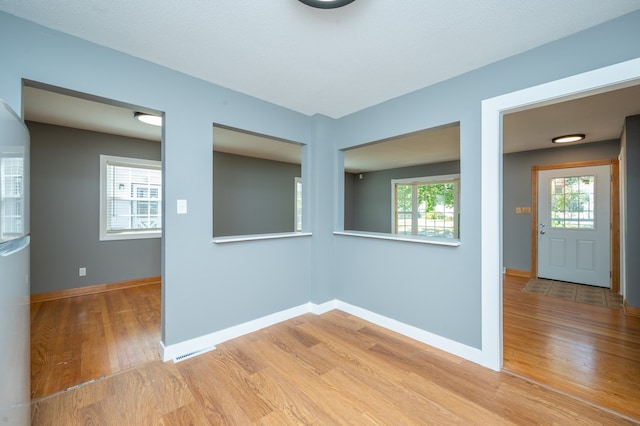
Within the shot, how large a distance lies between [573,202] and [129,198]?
7.46 m

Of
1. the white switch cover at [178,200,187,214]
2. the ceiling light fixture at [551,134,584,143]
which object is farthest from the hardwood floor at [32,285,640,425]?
the ceiling light fixture at [551,134,584,143]

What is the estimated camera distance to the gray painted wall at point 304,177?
5.88ft

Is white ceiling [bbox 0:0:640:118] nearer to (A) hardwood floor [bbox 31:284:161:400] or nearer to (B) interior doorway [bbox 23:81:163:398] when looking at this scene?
(B) interior doorway [bbox 23:81:163:398]

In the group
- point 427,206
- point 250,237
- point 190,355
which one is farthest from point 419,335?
point 427,206

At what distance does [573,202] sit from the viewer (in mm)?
4719

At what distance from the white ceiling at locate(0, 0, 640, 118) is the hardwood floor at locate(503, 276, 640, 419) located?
2412 millimetres

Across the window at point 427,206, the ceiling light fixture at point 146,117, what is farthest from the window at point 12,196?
the window at point 427,206

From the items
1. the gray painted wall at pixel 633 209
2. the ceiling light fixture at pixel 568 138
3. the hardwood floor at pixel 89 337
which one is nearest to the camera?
the hardwood floor at pixel 89 337

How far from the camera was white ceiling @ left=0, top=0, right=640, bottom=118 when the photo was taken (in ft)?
5.16

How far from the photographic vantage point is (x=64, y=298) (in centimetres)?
379

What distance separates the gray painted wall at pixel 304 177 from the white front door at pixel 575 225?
389 centimetres

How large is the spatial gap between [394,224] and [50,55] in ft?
22.5

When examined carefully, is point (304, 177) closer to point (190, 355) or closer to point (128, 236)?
point (190, 355)

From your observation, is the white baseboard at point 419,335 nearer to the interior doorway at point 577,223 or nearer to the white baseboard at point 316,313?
the white baseboard at point 316,313
